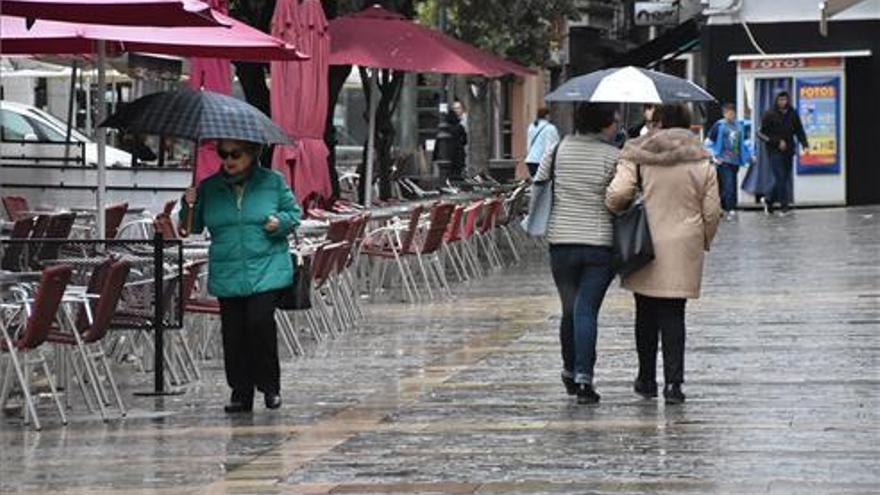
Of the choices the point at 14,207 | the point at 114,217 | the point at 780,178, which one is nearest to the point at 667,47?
the point at 780,178

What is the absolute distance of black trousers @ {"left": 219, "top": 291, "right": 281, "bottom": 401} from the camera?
40.3ft

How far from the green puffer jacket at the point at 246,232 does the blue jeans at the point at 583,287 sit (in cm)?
163

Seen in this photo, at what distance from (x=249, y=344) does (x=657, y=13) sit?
44290 millimetres

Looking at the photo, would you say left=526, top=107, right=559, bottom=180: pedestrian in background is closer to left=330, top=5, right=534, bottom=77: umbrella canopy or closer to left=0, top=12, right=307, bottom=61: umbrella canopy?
left=330, top=5, right=534, bottom=77: umbrella canopy

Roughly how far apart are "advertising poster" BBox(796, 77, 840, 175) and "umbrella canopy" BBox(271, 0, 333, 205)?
679 inches

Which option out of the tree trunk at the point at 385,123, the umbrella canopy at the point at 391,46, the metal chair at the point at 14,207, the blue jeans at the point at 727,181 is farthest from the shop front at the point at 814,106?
the metal chair at the point at 14,207

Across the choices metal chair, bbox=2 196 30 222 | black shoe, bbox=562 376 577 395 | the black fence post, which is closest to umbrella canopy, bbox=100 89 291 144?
the black fence post

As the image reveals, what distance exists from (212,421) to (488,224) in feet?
40.6

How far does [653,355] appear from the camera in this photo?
1258cm

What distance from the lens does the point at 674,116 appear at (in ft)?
41.1

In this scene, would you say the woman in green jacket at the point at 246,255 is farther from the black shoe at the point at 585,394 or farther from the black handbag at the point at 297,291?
the black shoe at the point at 585,394

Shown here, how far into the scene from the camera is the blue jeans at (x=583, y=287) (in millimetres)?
12328

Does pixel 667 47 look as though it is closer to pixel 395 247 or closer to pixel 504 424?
pixel 395 247

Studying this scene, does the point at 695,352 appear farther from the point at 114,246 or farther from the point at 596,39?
the point at 596,39
